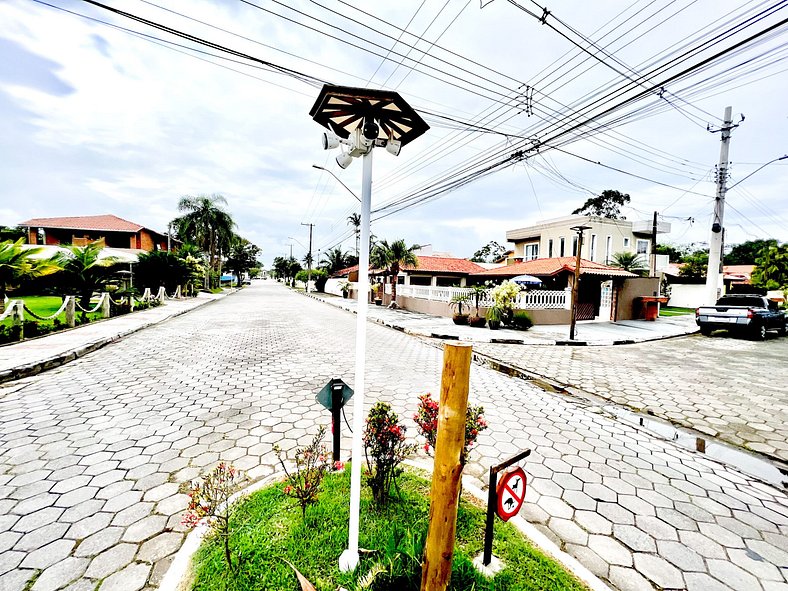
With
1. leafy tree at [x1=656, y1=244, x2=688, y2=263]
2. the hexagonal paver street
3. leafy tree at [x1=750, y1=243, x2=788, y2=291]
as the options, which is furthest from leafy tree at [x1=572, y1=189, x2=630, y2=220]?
the hexagonal paver street

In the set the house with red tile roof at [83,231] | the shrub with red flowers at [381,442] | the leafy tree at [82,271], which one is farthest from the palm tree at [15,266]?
the house with red tile roof at [83,231]

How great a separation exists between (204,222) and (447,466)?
4140cm

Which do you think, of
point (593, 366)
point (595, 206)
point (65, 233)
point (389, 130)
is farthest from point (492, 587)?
point (595, 206)

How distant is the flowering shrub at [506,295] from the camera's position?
14.3 meters

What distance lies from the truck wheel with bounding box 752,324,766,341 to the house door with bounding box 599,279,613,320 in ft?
18.4

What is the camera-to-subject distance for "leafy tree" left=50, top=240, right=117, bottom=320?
12.4 meters

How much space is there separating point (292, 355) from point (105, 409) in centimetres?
390

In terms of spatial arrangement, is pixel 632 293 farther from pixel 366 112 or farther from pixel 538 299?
pixel 366 112

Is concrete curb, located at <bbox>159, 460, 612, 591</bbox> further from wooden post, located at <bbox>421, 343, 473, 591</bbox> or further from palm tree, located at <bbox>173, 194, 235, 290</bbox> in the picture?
palm tree, located at <bbox>173, 194, 235, 290</bbox>

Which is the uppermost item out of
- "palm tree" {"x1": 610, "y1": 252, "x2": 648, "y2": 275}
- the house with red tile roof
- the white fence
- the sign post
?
the house with red tile roof

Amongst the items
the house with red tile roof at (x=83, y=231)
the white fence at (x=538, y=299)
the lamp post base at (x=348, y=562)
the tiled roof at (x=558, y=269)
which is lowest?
the lamp post base at (x=348, y=562)

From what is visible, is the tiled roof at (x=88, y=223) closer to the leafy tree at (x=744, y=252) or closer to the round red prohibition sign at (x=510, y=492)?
the round red prohibition sign at (x=510, y=492)

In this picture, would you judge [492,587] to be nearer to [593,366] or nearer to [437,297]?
[593,366]

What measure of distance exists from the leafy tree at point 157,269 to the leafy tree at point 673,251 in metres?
53.1
